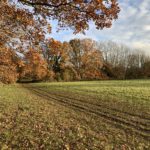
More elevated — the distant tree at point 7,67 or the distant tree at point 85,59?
the distant tree at point 85,59

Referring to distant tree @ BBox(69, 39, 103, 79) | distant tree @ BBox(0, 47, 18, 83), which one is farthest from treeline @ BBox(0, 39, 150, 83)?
distant tree @ BBox(0, 47, 18, 83)

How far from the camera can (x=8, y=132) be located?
8.89 metres

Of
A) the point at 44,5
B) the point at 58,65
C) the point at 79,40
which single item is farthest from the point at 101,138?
the point at 79,40

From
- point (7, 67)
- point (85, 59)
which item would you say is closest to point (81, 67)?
point (85, 59)

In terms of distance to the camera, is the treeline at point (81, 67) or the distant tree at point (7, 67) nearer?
the distant tree at point (7, 67)

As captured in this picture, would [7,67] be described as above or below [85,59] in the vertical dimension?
below

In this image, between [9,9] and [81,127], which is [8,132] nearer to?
[81,127]

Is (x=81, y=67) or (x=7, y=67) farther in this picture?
(x=81, y=67)

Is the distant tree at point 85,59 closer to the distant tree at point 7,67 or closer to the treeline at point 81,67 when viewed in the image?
the treeline at point 81,67

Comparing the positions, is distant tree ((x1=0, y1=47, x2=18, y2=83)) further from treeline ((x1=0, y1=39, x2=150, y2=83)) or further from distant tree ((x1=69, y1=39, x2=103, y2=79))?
distant tree ((x1=69, y1=39, x2=103, y2=79))

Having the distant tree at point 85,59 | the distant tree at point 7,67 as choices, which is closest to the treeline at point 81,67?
the distant tree at point 85,59

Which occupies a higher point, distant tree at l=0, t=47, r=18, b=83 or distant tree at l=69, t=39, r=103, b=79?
distant tree at l=69, t=39, r=103, b=79

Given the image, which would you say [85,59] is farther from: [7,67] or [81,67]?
[7,67]

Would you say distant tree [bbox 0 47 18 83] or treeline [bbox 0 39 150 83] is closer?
distant tree [bbox 0 47 18 83]
